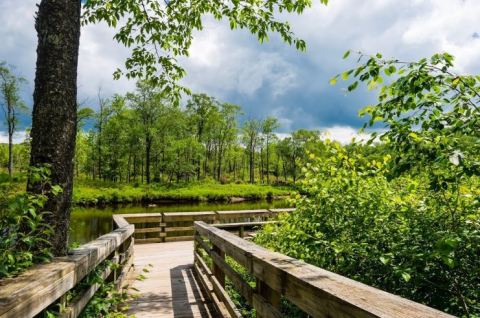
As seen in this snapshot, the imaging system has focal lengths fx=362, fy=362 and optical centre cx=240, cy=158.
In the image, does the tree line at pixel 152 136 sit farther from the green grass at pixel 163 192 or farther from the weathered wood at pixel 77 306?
→ the weathered wood at pixel 77 306

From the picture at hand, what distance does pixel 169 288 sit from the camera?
20.6 feet

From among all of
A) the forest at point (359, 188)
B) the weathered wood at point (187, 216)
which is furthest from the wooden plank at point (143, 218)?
the forest at point (359, 188)

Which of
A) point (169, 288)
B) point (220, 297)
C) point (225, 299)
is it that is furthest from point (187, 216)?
point (225, 299)

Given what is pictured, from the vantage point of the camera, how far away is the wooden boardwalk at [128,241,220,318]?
5047mm

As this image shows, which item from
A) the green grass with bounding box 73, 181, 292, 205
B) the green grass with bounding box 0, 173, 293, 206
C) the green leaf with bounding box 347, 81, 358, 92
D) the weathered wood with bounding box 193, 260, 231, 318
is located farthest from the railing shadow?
the green grass with bounding box 0, 173, 293, 206

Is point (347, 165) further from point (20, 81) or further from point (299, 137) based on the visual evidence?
point (299, 137)

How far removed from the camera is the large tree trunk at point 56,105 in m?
3.08

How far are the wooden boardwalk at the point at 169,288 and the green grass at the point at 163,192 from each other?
29260 millimetres

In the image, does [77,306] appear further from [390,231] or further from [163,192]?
[163,192]

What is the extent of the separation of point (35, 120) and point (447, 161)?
3245mm

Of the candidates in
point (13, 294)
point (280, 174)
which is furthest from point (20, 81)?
point (280, 174)

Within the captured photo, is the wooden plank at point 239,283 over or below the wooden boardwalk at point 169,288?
over

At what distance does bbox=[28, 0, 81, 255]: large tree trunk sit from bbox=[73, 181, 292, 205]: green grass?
115 feet

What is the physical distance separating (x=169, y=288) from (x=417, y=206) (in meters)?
4.57
